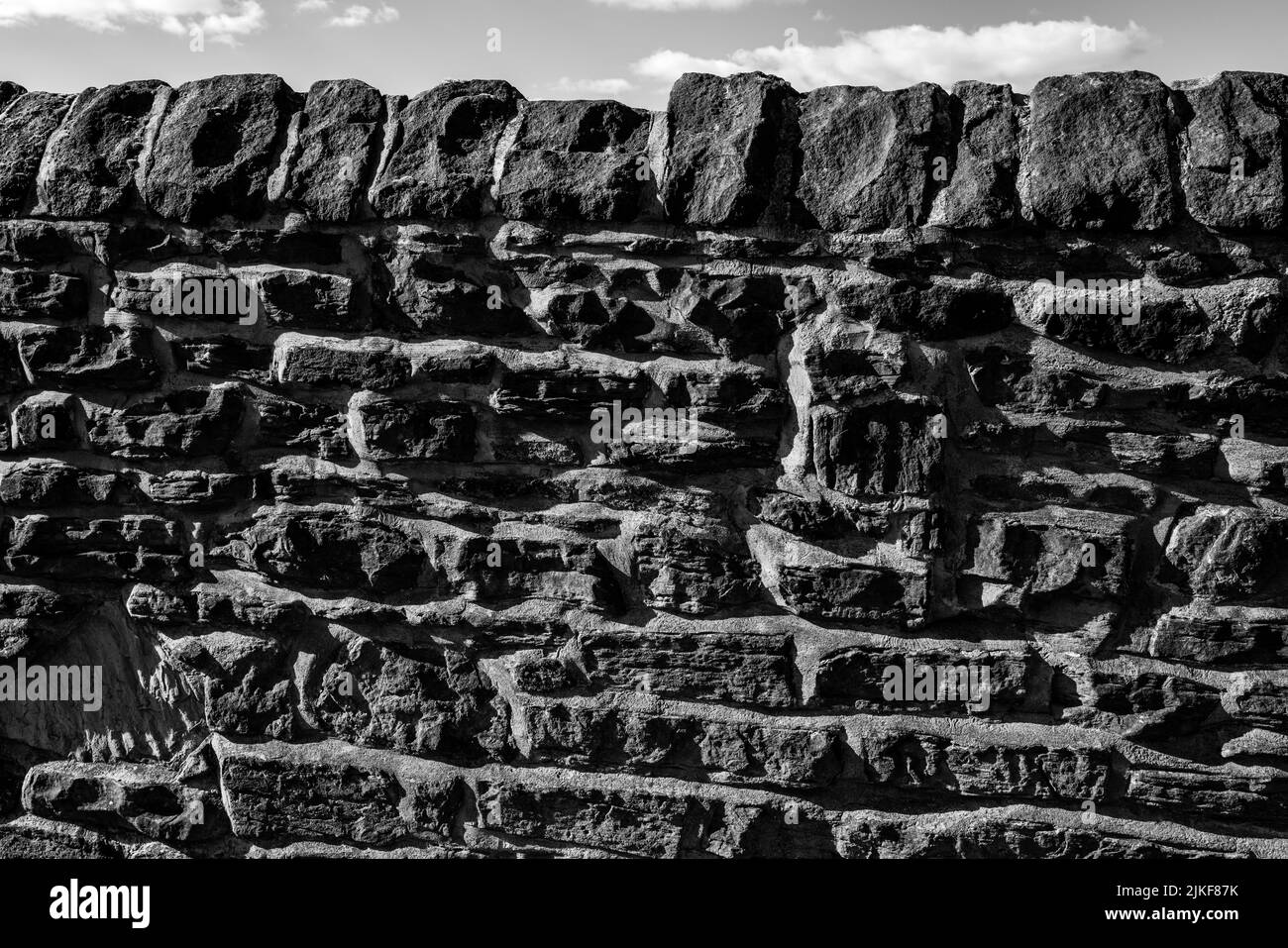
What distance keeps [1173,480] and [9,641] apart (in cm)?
284

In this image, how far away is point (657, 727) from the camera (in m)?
2.49

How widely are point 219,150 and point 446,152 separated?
0.58 meters

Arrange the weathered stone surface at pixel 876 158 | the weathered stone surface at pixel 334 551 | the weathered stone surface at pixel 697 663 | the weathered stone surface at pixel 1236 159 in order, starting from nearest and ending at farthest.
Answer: the weathered stone surface at pixel 1236 159
the weathered stone surface at pixel 876 158
the weathered stone surface at pixel 697 663
the weathered stone surface at pixel 334 551

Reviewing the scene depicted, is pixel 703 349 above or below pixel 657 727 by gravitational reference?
above

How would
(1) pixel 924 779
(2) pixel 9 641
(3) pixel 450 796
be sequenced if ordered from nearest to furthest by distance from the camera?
(1) pixel 924 779, (3) pixel 450 796, (2) pixel 9 641

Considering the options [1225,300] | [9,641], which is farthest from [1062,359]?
[9,641]

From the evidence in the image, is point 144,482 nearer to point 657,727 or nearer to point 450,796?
point 450,796

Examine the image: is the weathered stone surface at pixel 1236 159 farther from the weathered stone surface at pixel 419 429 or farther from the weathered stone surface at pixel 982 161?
the weathered stone surface at pixel 419 429

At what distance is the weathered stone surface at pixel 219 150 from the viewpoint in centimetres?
257

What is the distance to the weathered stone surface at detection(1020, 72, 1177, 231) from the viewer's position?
2240 millimetres

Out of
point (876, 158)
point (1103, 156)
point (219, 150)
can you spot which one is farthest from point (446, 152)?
point (1103, 156)

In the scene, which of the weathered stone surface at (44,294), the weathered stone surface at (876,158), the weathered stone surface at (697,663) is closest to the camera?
the weathered stone surface at (876,158)

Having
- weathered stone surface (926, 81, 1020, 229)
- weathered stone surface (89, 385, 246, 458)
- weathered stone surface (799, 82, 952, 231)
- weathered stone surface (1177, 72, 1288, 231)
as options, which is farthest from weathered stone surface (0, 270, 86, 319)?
weathered stone surface (1177, 72, 1288, 231)

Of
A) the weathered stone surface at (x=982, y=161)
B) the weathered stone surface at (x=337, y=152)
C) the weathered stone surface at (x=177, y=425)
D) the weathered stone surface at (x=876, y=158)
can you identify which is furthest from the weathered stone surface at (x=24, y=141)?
the weathered stone surface at (x=982, y=161)
